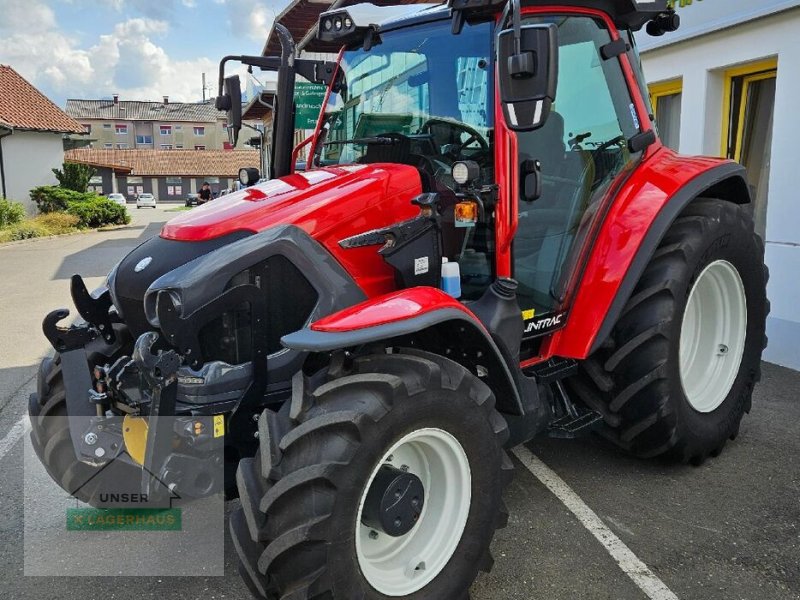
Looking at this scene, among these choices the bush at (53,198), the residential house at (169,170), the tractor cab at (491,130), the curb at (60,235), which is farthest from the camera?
the residential house at (169,170)

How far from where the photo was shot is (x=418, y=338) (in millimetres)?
2924

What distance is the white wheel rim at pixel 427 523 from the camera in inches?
102

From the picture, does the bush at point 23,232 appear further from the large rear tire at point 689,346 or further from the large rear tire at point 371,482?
the large rear tire at point 371,482

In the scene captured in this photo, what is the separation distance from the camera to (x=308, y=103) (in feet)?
14.1

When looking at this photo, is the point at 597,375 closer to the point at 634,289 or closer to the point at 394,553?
the point at 634,289

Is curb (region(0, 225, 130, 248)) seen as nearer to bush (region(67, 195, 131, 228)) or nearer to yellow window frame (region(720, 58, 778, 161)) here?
bush (region(67, 195, 131, 228))

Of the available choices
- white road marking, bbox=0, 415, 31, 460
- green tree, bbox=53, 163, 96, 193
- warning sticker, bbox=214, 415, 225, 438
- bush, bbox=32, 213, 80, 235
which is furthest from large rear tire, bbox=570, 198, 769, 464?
green tree, bbox=53, 163, 96, 193

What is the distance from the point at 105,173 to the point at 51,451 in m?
69.0

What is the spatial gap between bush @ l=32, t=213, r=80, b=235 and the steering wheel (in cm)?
2233

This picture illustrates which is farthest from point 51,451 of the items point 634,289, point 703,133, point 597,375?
point 703,133

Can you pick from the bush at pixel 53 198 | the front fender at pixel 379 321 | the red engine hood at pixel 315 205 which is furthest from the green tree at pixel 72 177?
the front fender at pixel 379 321

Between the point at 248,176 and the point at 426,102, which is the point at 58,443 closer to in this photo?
the point at 248,176

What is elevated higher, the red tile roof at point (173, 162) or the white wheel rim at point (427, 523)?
the red tile roof at point (173, 162)

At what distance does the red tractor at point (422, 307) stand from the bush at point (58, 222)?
21.7 m
